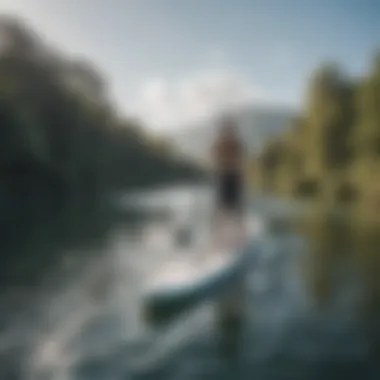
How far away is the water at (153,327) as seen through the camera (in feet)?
6.70

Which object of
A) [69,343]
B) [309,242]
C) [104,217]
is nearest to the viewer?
[69,343]

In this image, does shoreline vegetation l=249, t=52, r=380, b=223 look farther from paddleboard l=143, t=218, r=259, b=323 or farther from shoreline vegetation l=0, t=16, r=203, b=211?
shoreline vegetation l=0, t=16, r=203, b=211

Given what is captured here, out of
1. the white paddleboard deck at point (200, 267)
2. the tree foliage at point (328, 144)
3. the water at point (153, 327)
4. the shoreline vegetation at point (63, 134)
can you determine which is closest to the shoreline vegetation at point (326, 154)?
the tree foliage at point (328, 144)

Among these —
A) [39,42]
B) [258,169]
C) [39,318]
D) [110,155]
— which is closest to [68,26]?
[39,42]

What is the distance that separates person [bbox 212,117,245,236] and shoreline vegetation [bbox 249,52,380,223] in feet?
0.32

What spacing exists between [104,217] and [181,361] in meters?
0.92

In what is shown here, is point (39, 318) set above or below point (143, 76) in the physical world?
below

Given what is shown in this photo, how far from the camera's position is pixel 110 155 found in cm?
253

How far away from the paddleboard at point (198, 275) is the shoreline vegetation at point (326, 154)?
327 mm

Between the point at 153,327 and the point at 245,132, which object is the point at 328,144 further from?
the point at 153,327

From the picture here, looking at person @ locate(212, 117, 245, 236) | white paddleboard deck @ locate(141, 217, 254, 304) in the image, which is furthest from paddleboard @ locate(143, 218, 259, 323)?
person @ locate(212, 117, 245, 236)

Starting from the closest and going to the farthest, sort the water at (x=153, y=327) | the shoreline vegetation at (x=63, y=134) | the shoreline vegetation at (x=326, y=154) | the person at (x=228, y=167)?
the water at (x=153, y=327) → the shoreline vegetation at (x=63, y=134) → the person at (x=228, y=167) → the shoreline vegetation at (x=326, y=154)

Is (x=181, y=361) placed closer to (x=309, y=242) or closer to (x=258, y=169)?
(x=258, y=169)

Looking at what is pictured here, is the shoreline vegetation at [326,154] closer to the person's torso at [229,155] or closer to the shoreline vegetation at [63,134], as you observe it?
the person's torso at [229,155]
